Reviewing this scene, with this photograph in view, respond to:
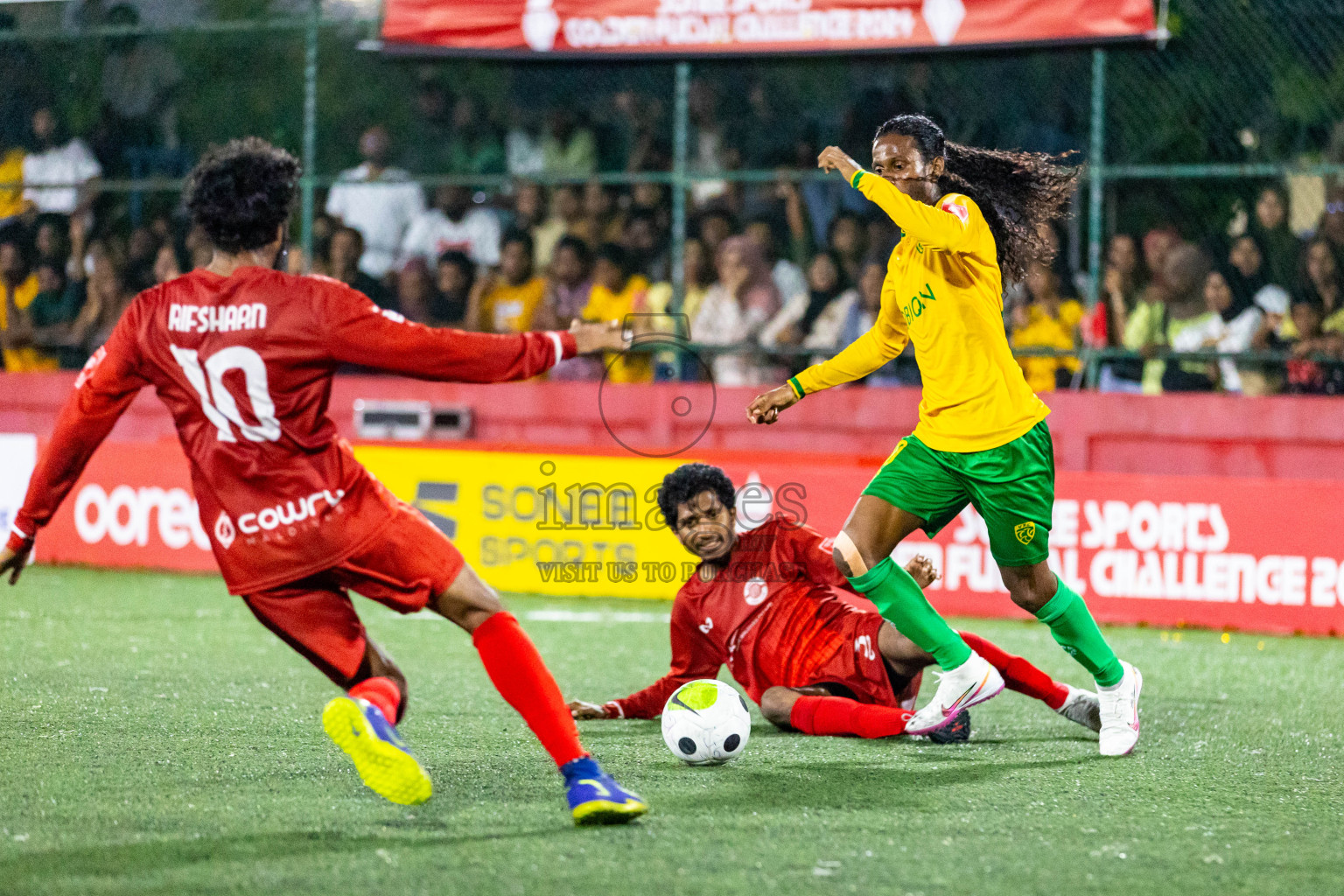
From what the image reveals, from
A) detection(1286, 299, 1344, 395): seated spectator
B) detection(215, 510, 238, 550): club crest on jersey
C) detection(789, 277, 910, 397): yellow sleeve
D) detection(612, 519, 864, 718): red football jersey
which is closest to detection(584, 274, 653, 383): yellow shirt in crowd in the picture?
detection(1286, 299, 1344, 395): seated spectator

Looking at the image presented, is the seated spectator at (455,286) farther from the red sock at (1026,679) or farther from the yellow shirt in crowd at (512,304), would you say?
the red sock at (1026,679)

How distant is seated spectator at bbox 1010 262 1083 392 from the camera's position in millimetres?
11234

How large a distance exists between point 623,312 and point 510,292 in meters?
0.97

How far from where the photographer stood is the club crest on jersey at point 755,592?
6004mm

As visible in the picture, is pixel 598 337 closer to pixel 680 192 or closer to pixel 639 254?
pixel 680 192

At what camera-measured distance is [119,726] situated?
19.0ft

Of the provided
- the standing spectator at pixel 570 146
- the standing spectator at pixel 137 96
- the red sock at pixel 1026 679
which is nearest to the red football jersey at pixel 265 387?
the red sock at pixel 1026 679

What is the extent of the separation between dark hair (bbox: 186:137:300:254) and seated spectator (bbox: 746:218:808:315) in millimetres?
7893

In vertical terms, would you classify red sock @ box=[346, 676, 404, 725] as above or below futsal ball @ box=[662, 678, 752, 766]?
above

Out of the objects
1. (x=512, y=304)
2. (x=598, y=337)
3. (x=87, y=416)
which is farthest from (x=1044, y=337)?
(x=87, y=416)

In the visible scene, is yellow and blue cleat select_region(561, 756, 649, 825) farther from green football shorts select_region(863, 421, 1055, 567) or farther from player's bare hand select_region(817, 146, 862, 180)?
player's bare hand select_region(817, 146, 862, 180)

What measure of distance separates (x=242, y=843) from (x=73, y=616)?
544 cm

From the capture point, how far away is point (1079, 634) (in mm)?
5684

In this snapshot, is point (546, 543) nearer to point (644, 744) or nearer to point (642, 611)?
point (642, 611)
